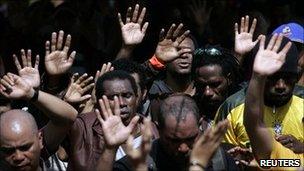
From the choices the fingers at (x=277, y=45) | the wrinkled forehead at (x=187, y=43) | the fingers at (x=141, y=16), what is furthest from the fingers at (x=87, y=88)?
the fingers at (x=277, y=45)

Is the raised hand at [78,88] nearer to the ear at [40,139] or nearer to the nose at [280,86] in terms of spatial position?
the ear at [40,139]

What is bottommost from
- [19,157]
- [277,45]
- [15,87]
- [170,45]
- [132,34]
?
[19,157]

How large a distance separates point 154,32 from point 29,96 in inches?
165

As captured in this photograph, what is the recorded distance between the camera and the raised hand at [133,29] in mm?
7367

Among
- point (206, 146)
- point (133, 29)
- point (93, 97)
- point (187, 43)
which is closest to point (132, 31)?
point (133, 29)

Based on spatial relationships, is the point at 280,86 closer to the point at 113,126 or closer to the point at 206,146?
the point at 206,146

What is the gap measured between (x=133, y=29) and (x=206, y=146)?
2.33 m

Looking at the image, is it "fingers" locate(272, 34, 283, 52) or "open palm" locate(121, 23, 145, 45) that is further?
"open palm" locate(121, 23, 145, 45)

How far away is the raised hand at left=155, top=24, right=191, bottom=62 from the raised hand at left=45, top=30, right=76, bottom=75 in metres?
0.97

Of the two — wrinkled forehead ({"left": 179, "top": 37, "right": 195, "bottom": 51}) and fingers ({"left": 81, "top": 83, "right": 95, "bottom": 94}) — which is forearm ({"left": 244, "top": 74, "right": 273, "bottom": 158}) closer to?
fingers ({"left": 81, "top": 83, "right": 95, "bottom": 94})

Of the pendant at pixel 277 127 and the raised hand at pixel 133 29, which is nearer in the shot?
the pendant at pixel 277 127

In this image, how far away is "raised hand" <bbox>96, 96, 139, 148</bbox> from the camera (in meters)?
5.50

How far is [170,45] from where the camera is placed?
741cm

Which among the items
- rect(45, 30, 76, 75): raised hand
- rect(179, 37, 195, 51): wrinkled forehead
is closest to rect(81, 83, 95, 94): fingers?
rect(45, 30, 76, 75): raised hand
